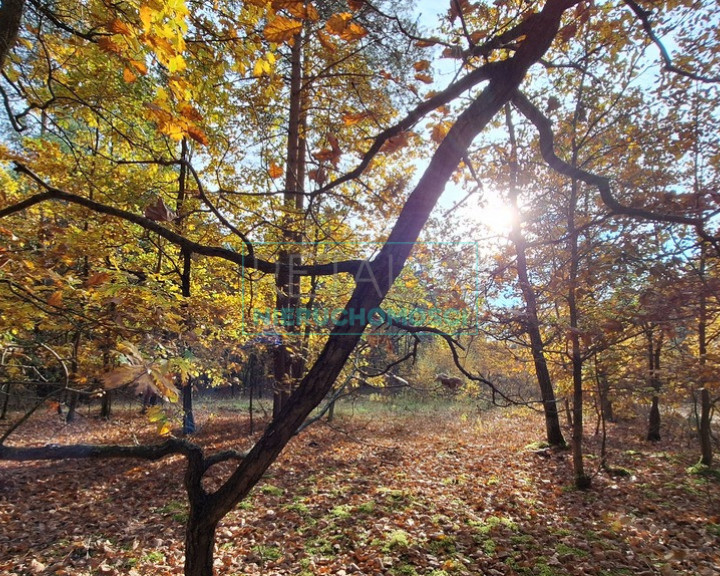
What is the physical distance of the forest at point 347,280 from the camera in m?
2.32

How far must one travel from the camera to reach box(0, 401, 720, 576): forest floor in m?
4.26

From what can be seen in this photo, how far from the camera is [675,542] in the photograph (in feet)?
15.3

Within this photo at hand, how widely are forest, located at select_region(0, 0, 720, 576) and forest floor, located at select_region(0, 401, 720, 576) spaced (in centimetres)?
Answer: 5

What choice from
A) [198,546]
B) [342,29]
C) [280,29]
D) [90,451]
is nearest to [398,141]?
[342,29]

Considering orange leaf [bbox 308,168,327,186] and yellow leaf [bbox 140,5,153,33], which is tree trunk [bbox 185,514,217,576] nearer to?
orange leaf [bbox 308,168,327,186]

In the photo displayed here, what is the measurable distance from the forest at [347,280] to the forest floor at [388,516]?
0.17ft

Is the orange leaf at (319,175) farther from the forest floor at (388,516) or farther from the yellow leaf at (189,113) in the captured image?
the forest floor at (388,516)

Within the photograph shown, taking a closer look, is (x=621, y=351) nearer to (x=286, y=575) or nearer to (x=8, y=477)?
(x=286, y=575)

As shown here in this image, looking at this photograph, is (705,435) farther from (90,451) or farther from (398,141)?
(90,451)

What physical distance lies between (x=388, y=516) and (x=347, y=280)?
12.7 ft

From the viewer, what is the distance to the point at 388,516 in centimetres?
557

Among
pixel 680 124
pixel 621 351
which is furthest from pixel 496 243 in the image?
pixel 680 124

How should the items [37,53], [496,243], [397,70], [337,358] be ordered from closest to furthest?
[337,358], [397,70], [37,53], [496,243]

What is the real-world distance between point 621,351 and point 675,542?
2.71 m
